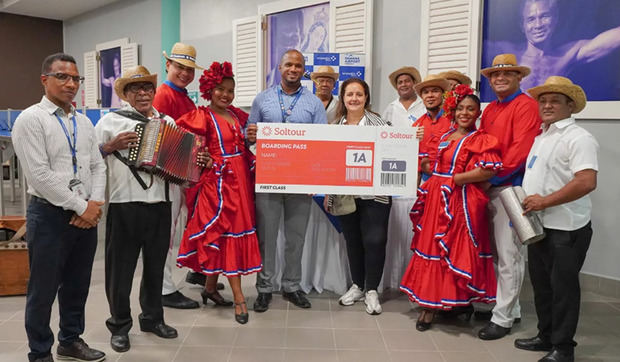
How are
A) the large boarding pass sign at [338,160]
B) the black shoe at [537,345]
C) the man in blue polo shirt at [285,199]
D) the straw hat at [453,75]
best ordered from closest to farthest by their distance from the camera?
the black shoe at [537,345], the large boarding pass sign at [338,160], the man in blue polo shirt at [285,199], the straw hat at [453,75]

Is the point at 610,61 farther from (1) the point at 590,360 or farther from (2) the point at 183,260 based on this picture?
(2) the point at 183,260

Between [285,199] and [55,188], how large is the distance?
1.57 metres

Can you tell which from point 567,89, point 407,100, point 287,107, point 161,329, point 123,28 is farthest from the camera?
point 123,28

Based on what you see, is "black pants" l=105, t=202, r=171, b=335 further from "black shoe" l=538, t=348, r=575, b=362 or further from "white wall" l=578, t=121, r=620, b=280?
"white wall" l=578, t=121, r=620, b=280

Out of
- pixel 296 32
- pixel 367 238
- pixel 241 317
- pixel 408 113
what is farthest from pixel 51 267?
pixel 296 32

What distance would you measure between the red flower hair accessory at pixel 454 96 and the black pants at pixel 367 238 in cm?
80

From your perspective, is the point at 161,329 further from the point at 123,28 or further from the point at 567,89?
the point at 123,28

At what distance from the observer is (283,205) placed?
345 cm

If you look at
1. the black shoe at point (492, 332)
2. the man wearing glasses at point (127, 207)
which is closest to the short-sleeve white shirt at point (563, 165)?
the black shoe at point (492, 332)

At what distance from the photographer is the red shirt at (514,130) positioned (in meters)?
2.83

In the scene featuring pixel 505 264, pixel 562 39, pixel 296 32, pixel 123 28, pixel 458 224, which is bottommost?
pixel 505 264

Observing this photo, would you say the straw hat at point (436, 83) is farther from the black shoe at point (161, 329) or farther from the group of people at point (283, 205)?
the black shoe at point (161, 329)

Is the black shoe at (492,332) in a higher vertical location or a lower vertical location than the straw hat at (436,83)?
lower

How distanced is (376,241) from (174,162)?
60.0 inches
